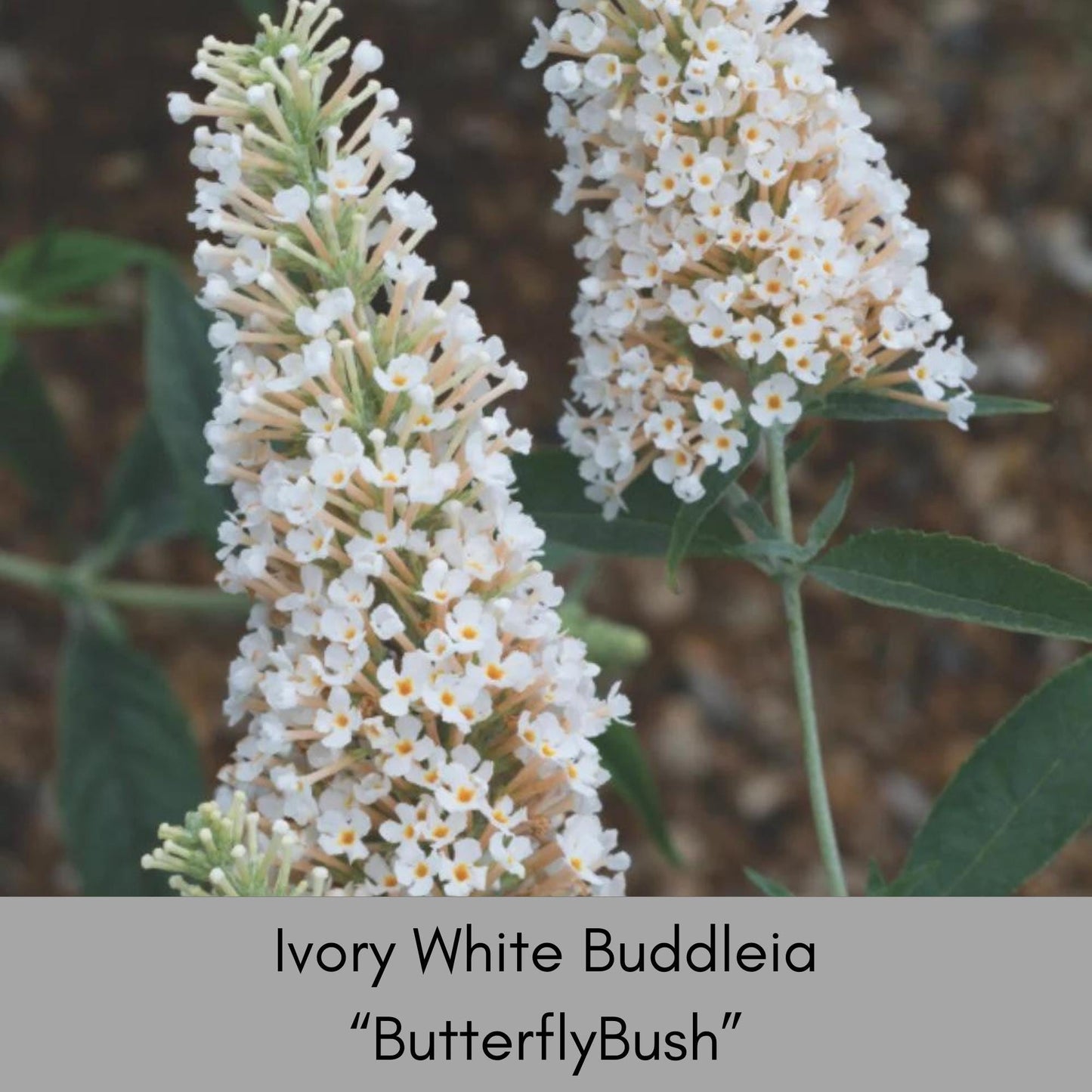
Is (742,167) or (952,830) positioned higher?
(742,167)

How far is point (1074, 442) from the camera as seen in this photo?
2.79 m

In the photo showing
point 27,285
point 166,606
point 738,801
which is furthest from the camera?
point 738,801

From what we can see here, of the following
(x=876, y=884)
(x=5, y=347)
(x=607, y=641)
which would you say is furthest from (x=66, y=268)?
(x=876, y=884)

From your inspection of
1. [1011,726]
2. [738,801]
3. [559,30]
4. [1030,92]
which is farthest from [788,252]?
[1030,92]

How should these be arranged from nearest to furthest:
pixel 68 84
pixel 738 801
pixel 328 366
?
pixel 328 366 → pixel 738 801 → pixel 68 84

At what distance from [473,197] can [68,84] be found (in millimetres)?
650

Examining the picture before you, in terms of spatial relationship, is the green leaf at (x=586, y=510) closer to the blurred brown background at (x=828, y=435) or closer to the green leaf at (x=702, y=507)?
the green leaf at (x=702, y=507)

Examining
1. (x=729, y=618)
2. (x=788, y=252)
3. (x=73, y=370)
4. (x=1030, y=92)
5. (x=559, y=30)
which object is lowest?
(x=788, y=252)

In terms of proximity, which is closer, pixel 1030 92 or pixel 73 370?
pixel 73 370

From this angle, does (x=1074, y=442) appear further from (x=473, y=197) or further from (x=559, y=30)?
(x=559, y=30)

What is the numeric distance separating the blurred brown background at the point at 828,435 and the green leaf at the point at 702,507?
152cm

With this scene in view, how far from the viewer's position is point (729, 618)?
8.45 ft

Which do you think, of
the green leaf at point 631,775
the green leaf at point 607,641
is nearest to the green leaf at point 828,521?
the green leaf at point 607,641

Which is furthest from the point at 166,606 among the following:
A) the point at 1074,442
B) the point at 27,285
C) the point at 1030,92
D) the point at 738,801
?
the point at 1030,92
